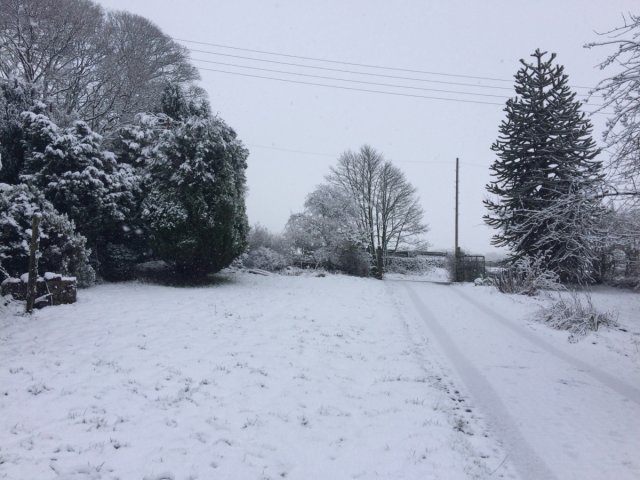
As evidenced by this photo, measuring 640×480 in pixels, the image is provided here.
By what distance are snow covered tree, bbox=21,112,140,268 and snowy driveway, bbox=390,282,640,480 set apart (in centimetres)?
1060

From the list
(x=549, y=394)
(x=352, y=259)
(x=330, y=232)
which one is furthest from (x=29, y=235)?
(x=330, y=232)

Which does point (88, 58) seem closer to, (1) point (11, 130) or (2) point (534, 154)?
(1) point (11, 130)

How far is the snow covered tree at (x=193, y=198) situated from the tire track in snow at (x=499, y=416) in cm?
833

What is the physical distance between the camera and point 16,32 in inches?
619

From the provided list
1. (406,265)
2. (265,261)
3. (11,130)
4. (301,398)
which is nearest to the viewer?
(301,398)

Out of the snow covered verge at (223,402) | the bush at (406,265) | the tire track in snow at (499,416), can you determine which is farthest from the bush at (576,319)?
the bush at (406,265)

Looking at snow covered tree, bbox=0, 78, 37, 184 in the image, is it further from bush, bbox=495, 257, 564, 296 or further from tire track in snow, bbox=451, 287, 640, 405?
bush, bbox=495, 257, 564, 296

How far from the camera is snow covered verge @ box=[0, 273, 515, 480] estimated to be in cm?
356

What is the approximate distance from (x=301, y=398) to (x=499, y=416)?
7.97ft

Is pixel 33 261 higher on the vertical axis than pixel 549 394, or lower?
higher

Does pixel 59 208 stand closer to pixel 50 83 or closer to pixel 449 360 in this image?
pixel 50 83

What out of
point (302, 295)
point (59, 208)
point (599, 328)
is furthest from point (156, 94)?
point (599, 328)

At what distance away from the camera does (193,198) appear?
1317cm

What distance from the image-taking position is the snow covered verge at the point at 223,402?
3.56 metres
